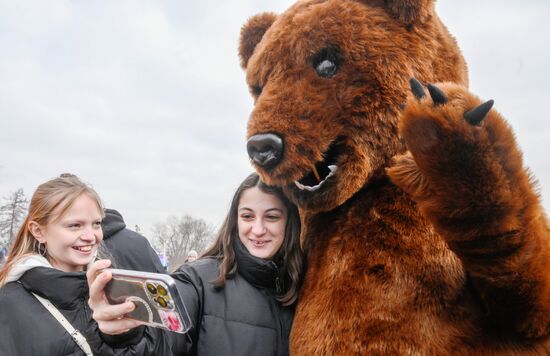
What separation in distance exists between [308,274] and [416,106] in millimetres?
1068

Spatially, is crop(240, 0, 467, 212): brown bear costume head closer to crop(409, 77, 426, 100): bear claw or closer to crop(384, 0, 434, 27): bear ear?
crop(384, 0, 434, 27): bear ear

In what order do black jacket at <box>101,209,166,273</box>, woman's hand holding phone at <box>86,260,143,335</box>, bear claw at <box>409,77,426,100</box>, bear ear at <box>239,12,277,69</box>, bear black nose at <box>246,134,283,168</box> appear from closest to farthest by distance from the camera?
1. bear claw at <box>409,77,426,100</box>
2. woman's hand holding phone at <box>86,260,143,335</box>
3. bear black nose at <box>246,134,283,168</box>
4. bear ear at <box>239,12,277,69</box>
5. black jacket at <box>101,209,166,273</box>

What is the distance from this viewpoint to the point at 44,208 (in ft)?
7.96

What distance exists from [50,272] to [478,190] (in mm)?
1981

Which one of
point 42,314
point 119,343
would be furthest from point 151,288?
point 42,314

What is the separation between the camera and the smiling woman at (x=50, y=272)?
84.6 inches

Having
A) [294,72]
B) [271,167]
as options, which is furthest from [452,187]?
[294,72]

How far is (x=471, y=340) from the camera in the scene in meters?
1.69

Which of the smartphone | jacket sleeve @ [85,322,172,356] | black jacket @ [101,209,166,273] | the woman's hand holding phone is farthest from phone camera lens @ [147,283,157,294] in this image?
black jacket @ [101,209,166,273]

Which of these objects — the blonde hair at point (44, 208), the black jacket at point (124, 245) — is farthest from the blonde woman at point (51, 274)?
the black jacket at point (124, 245)

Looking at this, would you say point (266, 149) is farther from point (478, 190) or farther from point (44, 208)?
point (44, 208)

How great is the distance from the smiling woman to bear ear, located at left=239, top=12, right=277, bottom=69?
126 cm

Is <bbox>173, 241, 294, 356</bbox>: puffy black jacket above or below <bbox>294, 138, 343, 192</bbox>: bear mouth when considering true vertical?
below

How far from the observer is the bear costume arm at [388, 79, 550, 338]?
130cm
